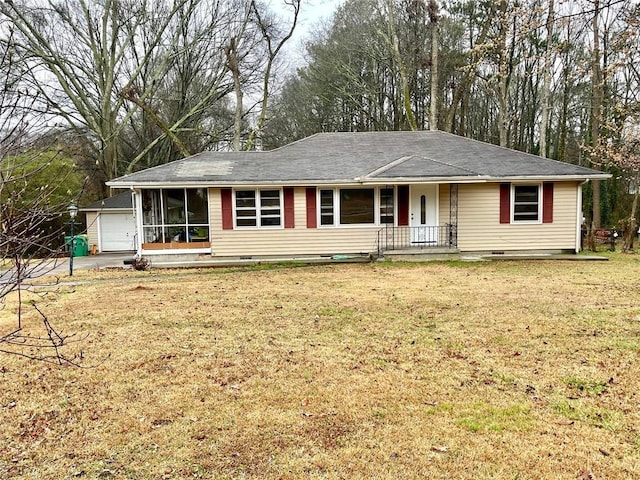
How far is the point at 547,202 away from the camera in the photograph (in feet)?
47.2

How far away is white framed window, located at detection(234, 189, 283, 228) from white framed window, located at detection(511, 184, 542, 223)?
7.65m

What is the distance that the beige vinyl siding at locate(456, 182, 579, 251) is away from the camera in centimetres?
1441

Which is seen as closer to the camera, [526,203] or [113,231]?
[526,203]

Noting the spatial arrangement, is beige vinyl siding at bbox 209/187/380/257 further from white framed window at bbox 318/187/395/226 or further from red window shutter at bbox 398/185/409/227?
red window shutter at bbox 398/185/409/227

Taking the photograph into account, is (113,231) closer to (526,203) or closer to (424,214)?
(424,214)

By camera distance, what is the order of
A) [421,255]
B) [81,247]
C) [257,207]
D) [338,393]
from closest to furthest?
[338,393], [421,255], [257,207], [81,247]

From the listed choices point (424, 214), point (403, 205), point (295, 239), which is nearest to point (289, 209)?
point (295, 239)

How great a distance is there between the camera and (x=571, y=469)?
2885 millimetres

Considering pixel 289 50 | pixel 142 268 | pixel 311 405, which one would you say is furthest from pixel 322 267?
pixel 289 50

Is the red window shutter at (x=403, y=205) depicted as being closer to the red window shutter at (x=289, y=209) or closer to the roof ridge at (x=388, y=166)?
the roof ridge at (x=388, y=166)

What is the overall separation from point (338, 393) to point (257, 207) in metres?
10.7

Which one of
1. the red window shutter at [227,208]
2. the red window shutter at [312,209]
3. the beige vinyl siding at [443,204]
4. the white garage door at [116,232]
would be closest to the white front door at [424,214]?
the beige vinyl siding at [443,204]

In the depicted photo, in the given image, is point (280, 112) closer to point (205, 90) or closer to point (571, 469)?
point (205, 90)

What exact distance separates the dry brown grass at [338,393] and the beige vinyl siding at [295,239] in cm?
624
